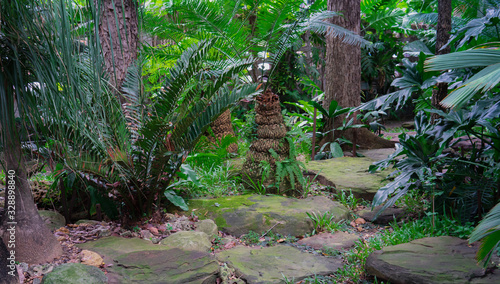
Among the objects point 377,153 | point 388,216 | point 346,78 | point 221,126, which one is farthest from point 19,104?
point 346,78

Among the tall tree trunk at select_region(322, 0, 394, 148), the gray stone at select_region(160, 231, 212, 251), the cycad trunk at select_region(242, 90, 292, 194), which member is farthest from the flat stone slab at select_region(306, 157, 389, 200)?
the gray stone at select_region(160, 231, 212, 251)

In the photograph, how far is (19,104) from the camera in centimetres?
156

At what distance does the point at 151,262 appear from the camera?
2264 millimetres

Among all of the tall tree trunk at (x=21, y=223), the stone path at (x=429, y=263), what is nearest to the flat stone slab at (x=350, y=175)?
the stone path at (x=429, y=263)

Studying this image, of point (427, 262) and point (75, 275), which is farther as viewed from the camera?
point (427, 262)

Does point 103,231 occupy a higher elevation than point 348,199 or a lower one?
higher

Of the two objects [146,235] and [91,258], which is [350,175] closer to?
[146,235]

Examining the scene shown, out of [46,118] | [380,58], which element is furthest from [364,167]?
[380,58]

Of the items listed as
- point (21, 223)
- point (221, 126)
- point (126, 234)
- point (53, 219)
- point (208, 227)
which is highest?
point (221, 126)

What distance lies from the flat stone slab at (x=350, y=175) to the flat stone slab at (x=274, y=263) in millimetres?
1522

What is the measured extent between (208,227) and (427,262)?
175cm

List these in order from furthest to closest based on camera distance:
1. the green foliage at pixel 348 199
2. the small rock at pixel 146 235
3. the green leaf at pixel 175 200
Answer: the green foliage at pixel 348 199, the green leaf at pixel 175 200, the small rock at pixel 146 235

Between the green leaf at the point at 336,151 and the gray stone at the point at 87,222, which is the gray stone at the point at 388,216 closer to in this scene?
the green leaf at the point at 336,151

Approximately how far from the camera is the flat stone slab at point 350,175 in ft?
13.4
